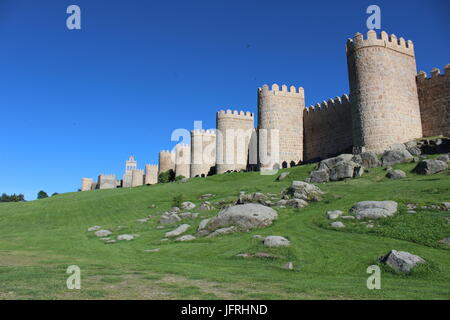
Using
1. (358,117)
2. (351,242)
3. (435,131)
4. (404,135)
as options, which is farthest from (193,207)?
(435,131)

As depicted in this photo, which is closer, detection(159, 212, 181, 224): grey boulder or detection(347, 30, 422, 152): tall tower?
detection(159, 212, 181, 224): grey boulder

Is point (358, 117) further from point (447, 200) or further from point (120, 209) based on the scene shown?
point (120, 209)

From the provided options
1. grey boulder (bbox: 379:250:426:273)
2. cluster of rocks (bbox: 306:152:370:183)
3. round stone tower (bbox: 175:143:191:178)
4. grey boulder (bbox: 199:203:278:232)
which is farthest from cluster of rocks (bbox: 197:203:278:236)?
round stone tower (bbox: 175:143:191:178)

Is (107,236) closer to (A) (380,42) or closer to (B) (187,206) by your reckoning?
(B) (187,206)

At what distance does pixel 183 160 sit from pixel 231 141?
1603 centimetres

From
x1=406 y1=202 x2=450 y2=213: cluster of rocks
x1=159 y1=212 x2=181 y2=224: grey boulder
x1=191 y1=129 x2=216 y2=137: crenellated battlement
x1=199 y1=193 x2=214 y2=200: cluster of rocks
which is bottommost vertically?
x1=159 y1=212 x2=181 y2=224: grey boulder

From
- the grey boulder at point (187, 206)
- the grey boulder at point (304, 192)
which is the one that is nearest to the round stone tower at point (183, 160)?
the grey boulder at point (187, 206)

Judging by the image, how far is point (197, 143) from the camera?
6366 centimetres

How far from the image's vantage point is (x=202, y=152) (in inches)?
2507

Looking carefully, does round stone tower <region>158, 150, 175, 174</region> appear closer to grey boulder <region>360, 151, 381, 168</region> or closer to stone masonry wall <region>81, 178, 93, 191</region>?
stone masonry wall <region>81, 178, 93, 191</region>

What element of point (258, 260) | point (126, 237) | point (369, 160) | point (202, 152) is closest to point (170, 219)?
point (126, 237)

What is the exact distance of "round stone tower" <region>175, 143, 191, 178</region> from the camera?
67.1 meters

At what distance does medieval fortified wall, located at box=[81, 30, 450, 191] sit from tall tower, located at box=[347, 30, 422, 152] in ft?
0.28
